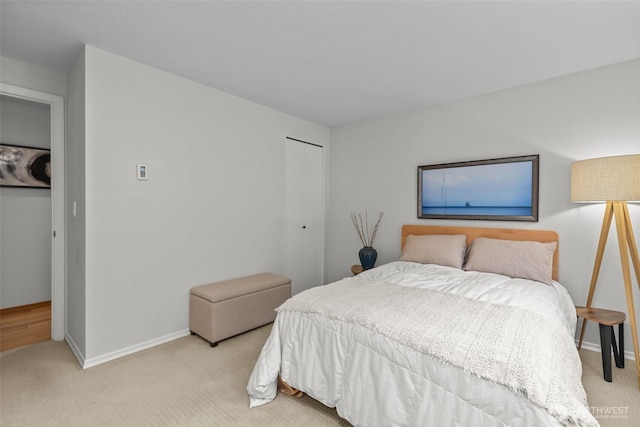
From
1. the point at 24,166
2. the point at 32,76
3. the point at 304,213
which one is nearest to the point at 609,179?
the point at 304,213

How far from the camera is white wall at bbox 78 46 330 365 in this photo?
2404 mm

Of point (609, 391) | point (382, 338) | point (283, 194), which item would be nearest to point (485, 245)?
point (609, 391)

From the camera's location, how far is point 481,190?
3.21m

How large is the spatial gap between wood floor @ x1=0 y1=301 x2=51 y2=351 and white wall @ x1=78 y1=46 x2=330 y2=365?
971 millimetres

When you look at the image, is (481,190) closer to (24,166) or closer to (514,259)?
(514,259)

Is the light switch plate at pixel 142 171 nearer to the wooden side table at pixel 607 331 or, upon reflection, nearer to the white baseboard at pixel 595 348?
the wooden side table at pixel 607 331

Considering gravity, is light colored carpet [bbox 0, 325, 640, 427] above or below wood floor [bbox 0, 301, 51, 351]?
below

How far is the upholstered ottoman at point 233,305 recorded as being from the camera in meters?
2.72

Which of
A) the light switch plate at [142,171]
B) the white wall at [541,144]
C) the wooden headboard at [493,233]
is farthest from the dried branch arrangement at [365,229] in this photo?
the light switch plate at [142,171]

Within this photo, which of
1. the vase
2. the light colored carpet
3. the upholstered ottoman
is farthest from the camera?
the vase

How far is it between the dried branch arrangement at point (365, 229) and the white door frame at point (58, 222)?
10.3 ft

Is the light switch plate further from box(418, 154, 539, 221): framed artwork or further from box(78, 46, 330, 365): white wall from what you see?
box(418, 154, 539, 221): framed artwork

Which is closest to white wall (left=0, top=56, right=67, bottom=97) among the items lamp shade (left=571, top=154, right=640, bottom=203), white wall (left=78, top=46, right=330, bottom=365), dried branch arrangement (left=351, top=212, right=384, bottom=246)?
white wall (left=78, top=46, right=330, bottom=365)

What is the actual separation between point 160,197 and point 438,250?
2670 mm
